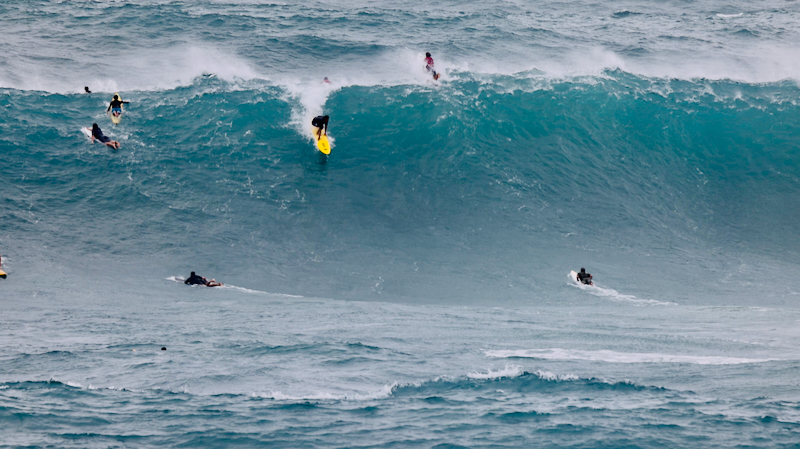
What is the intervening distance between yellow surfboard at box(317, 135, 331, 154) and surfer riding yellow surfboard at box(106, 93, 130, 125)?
8236mm

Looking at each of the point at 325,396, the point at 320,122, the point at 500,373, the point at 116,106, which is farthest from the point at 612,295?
the point at 116,106

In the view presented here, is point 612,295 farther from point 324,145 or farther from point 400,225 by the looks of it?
point 324,145

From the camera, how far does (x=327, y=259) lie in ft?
79.4

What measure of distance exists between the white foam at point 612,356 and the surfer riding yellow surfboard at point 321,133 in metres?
15.7

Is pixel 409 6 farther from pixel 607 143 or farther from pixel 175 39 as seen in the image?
pixel 607 143

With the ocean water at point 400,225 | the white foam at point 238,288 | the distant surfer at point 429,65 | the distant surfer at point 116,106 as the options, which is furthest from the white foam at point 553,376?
the distant surfer at point 116,106

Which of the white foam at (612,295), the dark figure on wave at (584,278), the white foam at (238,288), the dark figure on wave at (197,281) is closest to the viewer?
the white foam at (612,295)

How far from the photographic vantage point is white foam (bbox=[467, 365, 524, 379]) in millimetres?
13523

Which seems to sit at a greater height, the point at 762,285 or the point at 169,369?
the point at 762,285

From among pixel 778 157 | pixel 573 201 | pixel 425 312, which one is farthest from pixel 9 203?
pixel 778 157

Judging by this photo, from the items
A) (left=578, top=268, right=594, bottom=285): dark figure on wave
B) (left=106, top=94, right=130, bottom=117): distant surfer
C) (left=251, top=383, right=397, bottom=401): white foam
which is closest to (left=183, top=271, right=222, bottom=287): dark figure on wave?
(left=251, top=383, right=397, bottom=401): white foam

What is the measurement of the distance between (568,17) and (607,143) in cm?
1646

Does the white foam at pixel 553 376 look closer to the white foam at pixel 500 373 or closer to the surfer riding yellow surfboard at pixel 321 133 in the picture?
the white foam at pixel 500 373

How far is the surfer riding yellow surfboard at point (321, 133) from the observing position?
2911 centimetres
